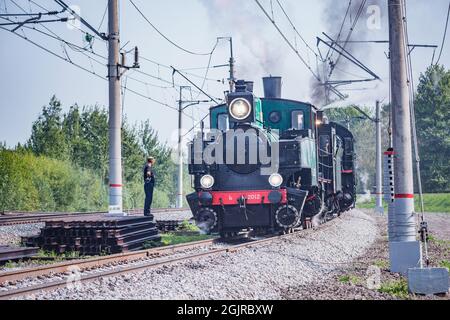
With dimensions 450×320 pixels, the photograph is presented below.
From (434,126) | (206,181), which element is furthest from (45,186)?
(434,126)

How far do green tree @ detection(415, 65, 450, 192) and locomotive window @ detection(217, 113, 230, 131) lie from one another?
3020 cm

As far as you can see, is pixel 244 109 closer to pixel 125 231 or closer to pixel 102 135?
pixel 125 231

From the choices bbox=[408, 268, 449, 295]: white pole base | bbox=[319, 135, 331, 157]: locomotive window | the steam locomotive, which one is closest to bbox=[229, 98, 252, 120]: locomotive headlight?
the steam locomotive

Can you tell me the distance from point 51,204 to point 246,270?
883 inches

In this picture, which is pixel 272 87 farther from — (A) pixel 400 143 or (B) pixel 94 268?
(B) pixel 94 268

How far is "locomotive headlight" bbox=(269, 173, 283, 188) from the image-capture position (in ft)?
42.7

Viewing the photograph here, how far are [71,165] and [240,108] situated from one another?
22109mm

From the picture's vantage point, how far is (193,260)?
10.0 m

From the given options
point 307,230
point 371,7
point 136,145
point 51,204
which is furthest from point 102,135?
point 307,230

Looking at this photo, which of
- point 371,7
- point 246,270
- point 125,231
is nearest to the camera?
point 246,270

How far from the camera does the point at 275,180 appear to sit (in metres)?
13.1

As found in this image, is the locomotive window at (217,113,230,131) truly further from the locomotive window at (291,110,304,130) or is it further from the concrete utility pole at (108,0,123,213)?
the concrete utility pole at (108,0,123,213)

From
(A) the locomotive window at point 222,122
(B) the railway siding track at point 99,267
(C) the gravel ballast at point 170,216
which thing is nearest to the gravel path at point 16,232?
(B) the railway siding track at point 99,267

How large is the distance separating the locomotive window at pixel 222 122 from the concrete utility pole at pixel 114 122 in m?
2.52
